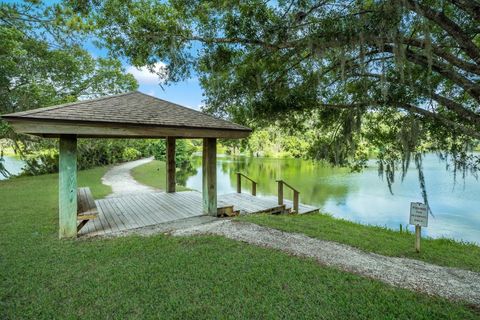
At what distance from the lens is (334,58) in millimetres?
5523

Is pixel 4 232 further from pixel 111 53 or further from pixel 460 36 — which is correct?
pixel 460 36

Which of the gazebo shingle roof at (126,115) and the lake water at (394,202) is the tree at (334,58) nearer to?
the gazebo shingle roof at (126,115)

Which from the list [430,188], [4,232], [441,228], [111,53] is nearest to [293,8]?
[111,53]

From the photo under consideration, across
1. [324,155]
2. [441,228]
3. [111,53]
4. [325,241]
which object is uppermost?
[111,53]

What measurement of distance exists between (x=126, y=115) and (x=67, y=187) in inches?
60.1

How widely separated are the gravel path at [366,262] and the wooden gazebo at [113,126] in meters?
1.42

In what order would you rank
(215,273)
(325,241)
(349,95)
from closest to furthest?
(215,273), (325,241), (349,95)

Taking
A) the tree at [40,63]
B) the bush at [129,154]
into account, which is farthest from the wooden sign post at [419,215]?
the bush at [129,154]

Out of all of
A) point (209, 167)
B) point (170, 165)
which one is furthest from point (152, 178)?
point (209, 167)

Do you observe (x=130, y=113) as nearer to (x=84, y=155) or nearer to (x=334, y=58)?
(x=334, y=58)

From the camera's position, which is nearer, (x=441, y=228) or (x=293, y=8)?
(x=293, y=8)

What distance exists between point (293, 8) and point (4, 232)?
21.7ft

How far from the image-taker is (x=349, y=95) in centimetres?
722

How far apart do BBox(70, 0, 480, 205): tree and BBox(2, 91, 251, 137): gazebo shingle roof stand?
84 cm
